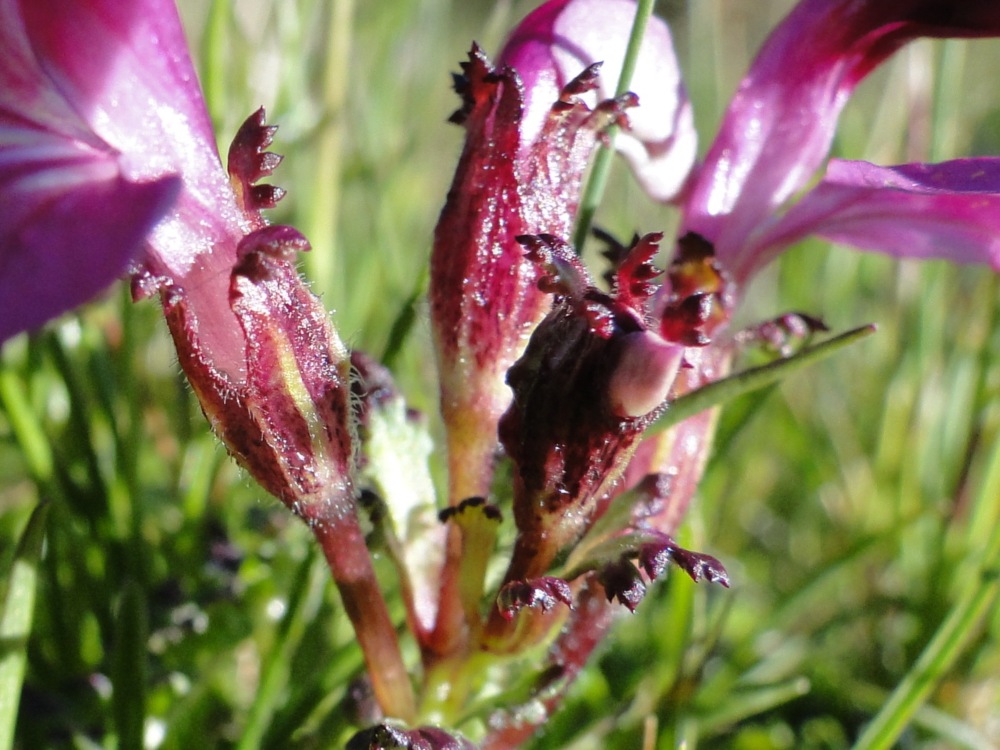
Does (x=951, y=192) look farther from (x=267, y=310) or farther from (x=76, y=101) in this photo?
(x=76, y=101)

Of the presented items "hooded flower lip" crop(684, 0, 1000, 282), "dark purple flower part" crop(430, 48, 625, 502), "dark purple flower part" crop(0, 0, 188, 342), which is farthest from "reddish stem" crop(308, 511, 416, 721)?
"hooded flower lip" crop(684, 0, 1000, 282)

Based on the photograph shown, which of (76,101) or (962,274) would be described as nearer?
(76,101)

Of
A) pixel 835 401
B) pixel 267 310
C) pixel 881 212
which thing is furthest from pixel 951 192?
pixel 835 401

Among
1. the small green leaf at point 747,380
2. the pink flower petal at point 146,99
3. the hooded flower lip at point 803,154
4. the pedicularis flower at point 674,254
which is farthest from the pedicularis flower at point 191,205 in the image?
the hooded flower lip at point 803,154

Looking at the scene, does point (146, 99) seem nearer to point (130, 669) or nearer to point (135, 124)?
point (135, 124)

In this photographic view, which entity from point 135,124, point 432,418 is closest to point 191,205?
point 135,124
